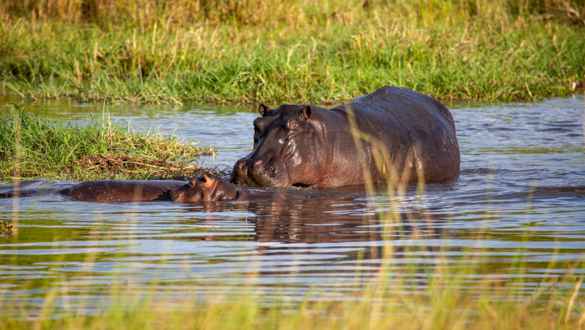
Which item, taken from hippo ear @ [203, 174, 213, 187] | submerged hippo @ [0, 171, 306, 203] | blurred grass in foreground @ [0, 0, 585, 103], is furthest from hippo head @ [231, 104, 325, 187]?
blurred grass in foreground @ [0, 0, 585, 103]

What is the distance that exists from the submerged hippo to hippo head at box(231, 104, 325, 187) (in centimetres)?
13

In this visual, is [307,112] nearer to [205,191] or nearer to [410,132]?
[205,191]

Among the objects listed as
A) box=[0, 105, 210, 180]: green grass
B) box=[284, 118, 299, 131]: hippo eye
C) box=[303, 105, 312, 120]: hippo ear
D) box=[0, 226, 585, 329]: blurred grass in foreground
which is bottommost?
box=[0, 105, 210, 180]: green grass

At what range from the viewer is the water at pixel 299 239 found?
3.52 meters

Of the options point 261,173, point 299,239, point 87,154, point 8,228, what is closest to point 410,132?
point 261,173

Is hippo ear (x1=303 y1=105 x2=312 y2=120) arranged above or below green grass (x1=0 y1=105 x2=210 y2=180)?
above

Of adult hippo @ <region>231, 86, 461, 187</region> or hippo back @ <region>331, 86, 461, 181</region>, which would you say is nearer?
adult hippo @ <region>231, 86, 461, 187</region>

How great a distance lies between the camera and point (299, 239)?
4547 mm

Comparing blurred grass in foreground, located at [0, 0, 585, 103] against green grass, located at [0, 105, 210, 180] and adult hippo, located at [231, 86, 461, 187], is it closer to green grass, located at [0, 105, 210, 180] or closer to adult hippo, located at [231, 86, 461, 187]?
green grass, located at [0, 105, 210, 180]

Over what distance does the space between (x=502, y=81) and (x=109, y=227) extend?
892cm

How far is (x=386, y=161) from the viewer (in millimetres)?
6793

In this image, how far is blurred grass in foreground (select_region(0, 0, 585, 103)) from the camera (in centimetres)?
1202

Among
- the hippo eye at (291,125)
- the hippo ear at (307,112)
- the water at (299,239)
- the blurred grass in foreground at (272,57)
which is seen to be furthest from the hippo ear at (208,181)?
the blurred grass in foreground at (272,57)

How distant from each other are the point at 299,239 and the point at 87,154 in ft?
11.7
